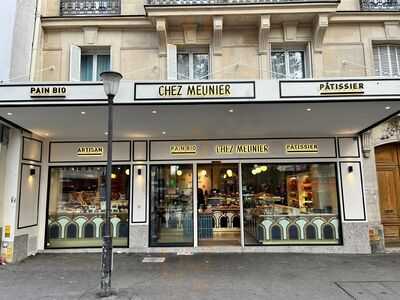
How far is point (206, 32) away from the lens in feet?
34.1

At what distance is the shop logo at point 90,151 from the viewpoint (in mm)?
10422

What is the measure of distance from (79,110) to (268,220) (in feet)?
22.0

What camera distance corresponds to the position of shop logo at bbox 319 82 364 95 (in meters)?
6.84

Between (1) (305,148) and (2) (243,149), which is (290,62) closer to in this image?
(1) (305,148)

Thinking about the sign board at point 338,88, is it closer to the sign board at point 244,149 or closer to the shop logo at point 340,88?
the shop logo at point 340,88

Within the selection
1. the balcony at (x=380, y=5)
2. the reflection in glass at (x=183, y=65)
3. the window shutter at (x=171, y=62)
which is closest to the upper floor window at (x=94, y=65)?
the window shutter at (x=171, y=62)

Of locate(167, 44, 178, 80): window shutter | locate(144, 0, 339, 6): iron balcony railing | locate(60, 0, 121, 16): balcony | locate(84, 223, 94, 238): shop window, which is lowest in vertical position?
locate(84, 223, 94, 238): shop window

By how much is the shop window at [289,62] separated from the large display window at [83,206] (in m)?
6.02

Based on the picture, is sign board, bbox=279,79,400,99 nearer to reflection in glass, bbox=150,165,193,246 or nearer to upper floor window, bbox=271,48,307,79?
upper floor window, bbox=271,48,307,79

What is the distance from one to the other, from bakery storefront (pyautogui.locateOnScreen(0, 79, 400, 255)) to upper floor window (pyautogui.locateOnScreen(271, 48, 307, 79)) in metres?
2.11

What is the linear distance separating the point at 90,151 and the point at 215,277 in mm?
5739

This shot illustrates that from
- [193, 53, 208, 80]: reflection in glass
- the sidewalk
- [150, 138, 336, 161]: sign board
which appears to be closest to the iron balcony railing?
[193, 53, 208, 80]: reflection in glass

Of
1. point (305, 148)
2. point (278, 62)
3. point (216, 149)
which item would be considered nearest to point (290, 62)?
point (278, 62)

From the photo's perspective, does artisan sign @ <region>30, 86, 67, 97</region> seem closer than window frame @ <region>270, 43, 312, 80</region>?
Yes
